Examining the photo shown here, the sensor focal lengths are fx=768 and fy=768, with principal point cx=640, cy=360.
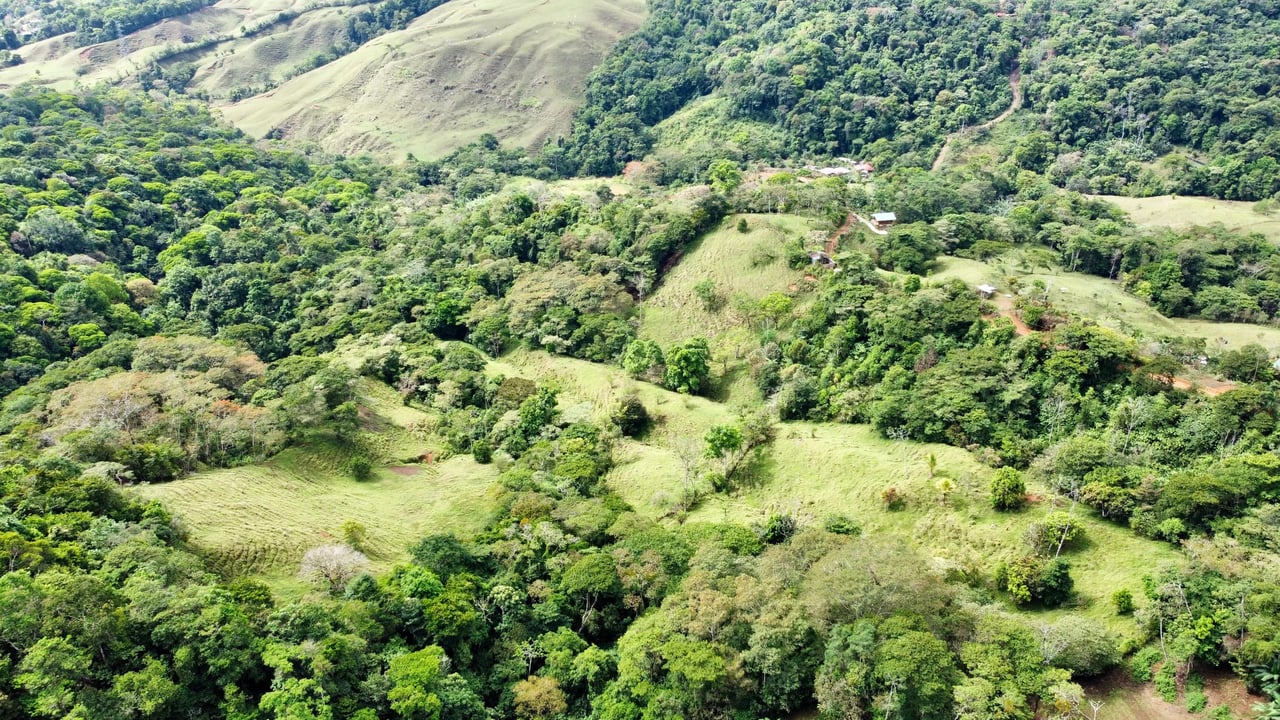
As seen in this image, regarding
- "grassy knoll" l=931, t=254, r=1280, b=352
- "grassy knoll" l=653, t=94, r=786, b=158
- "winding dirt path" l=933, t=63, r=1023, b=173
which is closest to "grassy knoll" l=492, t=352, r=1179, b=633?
"grassy knoll" l=931, t=254, r=1280, b=352

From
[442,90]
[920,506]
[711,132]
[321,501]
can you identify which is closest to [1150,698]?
[920,506]

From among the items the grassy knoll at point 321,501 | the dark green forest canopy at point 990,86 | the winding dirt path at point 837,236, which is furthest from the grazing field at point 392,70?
the grassy knoll at point 321,501

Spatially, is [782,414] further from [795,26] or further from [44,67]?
[44,67]

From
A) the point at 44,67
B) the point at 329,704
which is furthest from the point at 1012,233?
the point at 44,67

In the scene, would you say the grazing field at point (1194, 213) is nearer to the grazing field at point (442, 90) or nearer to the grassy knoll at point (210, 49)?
the grazing field at point (442, 90)

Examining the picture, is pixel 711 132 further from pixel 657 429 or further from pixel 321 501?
pixel 321 501

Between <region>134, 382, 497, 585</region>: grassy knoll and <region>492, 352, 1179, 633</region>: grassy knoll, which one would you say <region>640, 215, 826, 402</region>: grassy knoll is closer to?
<region>492, 352, 1179, 633</region>: grassy knoll
